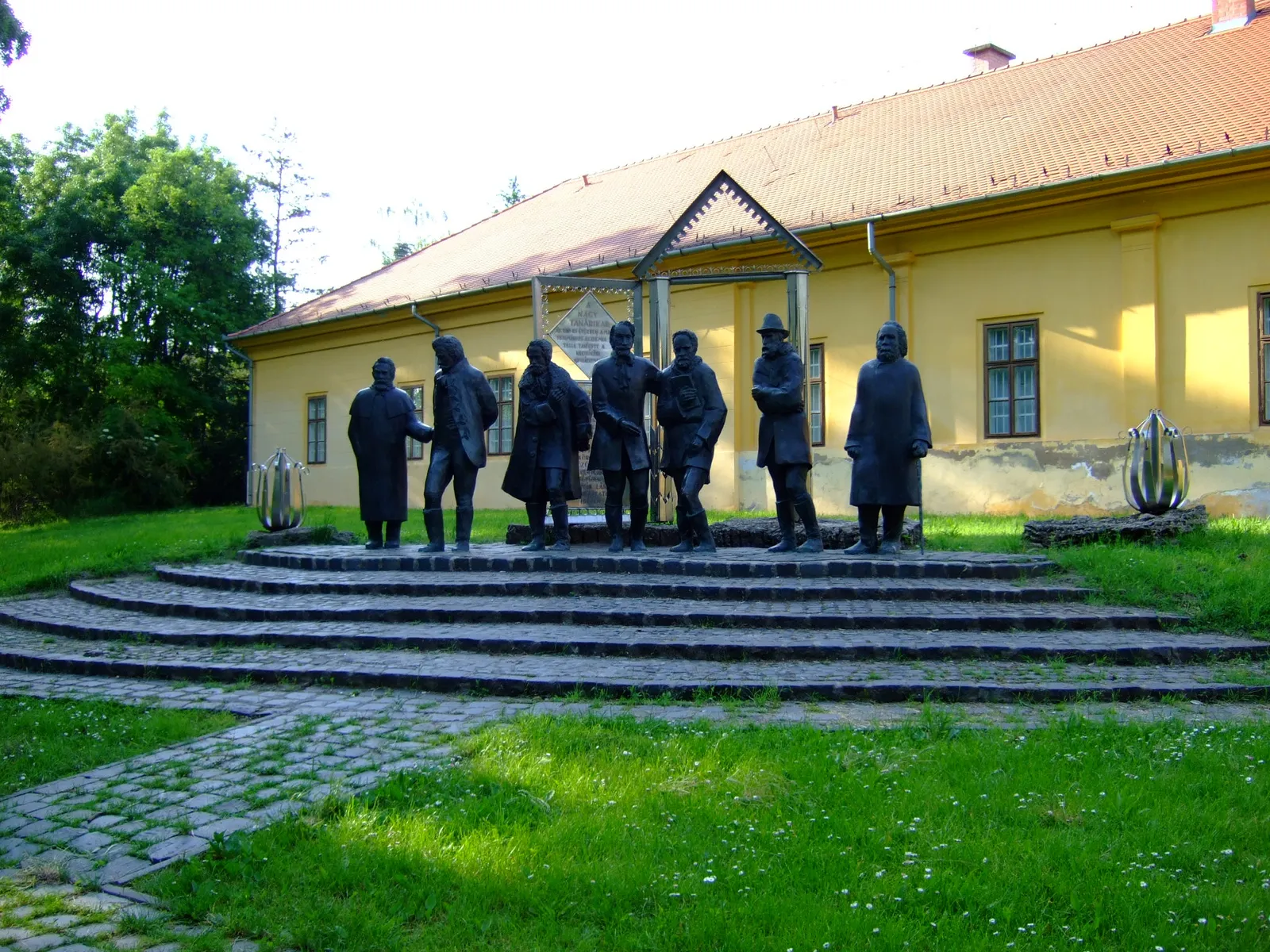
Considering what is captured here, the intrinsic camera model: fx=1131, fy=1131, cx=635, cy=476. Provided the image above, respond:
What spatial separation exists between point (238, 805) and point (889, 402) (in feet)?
23.5

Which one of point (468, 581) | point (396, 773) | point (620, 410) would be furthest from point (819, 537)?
point (396, 773)

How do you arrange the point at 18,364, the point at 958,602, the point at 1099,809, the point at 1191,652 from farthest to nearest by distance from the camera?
the point at 18,364 < the point at 958,602 < the point at 1191,652 < the point at 1099,809

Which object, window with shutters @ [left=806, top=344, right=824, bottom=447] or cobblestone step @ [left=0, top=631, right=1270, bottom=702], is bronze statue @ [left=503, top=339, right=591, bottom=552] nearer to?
cobblestone step @ [left=0, top=631, right=1270, bottom=702]

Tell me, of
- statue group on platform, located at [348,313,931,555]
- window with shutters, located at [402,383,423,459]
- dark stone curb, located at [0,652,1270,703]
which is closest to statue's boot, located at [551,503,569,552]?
statue group on platform, located at [348,313,931,555]

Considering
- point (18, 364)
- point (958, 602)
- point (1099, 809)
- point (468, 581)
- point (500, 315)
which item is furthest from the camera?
point (18, 364)

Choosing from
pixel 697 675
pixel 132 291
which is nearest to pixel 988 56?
pixel 697 675

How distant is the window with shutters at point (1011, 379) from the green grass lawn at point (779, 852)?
42.2ft

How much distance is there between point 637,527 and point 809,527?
1.67 m

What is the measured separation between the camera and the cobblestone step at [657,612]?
7.91 metres

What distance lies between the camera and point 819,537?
35.7 ft

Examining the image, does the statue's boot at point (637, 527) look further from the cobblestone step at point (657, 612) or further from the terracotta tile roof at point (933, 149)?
the terracotta tile roof at point (933, 149)

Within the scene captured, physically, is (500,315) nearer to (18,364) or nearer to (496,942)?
(18,364)

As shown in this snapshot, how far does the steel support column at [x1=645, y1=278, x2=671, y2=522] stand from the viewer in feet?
42.2

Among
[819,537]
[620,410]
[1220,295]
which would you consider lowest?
[819,537]
